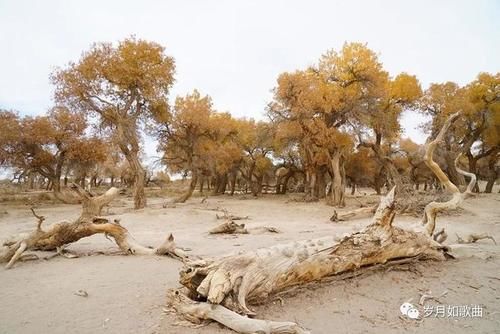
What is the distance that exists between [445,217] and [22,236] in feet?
44.5

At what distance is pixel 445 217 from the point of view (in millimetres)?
12500

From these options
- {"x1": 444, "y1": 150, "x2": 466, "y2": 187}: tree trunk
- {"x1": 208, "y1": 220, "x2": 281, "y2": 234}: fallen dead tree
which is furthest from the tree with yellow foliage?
{"x1": 444, "y1": 150, "x2": 466, "y2": 187}: tree trunk

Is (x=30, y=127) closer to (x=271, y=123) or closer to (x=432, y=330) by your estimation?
(x=271, y=123)

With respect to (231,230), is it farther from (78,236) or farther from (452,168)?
(452,168)

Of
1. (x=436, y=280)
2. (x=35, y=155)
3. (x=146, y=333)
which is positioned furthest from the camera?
(x=35, y=155)

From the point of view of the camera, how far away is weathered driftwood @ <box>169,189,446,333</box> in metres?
3.47

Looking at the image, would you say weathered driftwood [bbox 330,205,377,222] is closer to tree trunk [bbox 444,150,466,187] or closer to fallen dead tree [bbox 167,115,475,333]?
fallen dead tree [bbox 167,115,475,333]

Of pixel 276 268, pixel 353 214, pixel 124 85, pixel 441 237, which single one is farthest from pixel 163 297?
pixel 124 85

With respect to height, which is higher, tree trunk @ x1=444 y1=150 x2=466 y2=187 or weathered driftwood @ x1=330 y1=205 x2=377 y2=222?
tree trunk @ x1=444 y1=150 x2=466 y2=187

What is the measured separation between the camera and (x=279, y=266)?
4.11 m

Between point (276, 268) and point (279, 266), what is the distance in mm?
56

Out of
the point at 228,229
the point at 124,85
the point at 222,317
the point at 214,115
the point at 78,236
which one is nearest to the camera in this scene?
the point at 222,317

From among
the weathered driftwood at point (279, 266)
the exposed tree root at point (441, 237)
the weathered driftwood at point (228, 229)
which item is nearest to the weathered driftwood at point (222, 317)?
the weathered driftwood at point (279, 266)

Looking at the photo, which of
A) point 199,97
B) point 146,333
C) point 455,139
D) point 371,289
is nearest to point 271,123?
point 199,97
